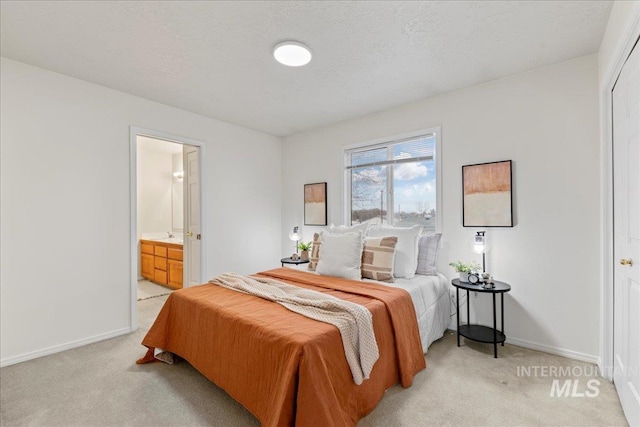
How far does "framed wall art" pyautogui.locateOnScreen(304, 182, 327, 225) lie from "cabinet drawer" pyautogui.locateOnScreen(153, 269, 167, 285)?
2562 mm

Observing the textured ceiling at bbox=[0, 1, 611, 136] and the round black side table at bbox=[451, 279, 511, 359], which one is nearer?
the textured ceiling at bbox=[0, 1, 611, 136]

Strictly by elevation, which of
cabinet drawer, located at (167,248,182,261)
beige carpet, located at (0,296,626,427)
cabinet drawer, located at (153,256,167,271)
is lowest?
beige carpet, located at (0,296,626,427)

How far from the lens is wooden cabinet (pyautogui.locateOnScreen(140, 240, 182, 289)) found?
4645 mm

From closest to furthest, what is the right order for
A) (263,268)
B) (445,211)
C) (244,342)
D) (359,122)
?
(244,342) → (445,211) → (359,122) → (263,268)

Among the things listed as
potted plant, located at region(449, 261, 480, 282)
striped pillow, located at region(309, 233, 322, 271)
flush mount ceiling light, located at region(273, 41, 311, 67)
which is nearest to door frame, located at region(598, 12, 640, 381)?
potted plant, located at region(449, 261, 480, 282)

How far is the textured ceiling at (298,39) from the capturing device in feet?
6.30

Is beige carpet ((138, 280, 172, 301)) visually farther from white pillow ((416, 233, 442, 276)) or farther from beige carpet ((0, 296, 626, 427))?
white pillow ((416, 233, 442, 276))

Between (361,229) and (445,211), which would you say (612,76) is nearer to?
(445,211)

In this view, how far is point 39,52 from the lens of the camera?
2.39 meters

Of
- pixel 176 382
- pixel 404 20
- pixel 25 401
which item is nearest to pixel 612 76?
pixel 404 20

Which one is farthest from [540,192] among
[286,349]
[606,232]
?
[286,349]

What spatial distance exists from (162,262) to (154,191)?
168 centimetres

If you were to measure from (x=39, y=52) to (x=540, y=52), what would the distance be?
4071 millimetres

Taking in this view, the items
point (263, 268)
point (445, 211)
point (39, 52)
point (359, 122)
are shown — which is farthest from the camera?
point (263, 268)
